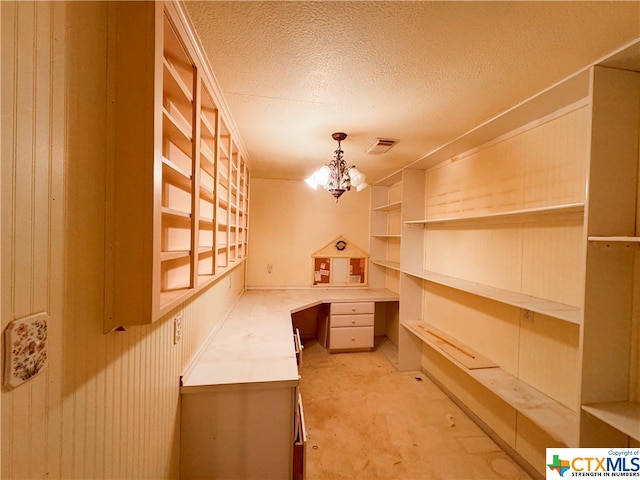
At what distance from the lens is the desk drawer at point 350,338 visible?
3.41 metres

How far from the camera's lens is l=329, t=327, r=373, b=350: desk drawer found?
3410 millimetres

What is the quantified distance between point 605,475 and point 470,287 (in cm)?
115

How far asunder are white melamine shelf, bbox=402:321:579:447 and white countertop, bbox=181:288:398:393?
134 centimetres

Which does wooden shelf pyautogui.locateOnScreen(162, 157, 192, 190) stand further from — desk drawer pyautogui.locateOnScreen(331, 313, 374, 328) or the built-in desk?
desk drawer pyautogui.locateOnScreen(331, 313, 374, 328)

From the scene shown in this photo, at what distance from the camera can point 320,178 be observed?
2213 mm

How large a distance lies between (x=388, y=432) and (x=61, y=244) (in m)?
2.43

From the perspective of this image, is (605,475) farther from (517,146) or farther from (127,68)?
(127,68)

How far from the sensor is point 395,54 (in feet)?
3.95

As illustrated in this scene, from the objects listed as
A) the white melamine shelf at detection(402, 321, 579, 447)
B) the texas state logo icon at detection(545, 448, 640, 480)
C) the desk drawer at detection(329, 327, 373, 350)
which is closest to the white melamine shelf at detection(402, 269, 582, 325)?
the white melamine shelf at detection(402, 321, 579, 447)

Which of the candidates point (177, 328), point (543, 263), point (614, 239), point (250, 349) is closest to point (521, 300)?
point (543, 263)

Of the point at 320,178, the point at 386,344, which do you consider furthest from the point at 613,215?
the point at 386,344

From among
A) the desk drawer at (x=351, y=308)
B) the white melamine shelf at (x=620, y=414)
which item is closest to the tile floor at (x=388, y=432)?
the desk drawer at (x=351, y=308)

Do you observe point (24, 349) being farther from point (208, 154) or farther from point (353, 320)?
point (353, 320)

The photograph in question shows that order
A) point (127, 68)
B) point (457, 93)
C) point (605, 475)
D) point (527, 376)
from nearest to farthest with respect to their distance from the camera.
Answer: point (127, 68) < point (605, 475) < point (457, 93) < point (527, 376)
